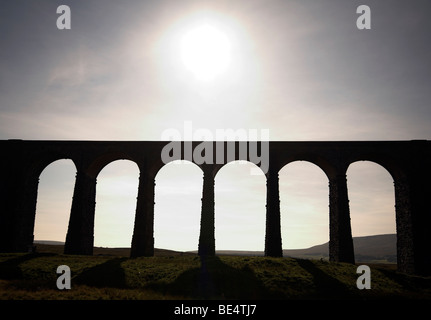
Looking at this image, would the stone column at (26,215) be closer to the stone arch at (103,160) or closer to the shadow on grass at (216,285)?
the stone arch at (103,160)

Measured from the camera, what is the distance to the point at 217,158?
32.2m

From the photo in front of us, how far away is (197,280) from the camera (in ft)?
72.0

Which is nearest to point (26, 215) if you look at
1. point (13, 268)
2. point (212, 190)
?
point (13, 268)

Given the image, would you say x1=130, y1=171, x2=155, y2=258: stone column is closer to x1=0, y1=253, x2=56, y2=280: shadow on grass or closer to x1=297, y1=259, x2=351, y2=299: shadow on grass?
→ x1=0, y1=253, x2=56, y2=280: shadow on grass

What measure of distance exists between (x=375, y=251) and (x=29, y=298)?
13897cm

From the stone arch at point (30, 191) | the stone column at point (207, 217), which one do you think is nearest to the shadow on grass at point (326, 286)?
the stone column at point (207, 217)

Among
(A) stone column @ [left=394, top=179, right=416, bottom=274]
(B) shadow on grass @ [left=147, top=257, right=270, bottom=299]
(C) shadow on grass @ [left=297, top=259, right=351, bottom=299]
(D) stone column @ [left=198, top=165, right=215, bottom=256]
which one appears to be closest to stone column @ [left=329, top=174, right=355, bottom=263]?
(A) stone column @ [left=394, top=179, right=416, bottom=274]

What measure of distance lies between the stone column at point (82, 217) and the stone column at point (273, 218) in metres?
15.3

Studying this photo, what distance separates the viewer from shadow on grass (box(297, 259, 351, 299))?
801 inches

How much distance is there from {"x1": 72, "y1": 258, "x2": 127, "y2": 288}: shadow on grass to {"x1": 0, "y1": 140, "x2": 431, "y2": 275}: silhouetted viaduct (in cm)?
645

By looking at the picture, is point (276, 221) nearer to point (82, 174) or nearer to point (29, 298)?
point (82, 174)

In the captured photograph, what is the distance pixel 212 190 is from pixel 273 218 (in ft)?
17.9
